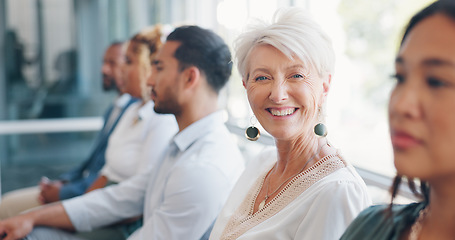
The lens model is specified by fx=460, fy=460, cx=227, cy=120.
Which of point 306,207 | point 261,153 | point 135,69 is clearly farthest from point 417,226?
point 135,69

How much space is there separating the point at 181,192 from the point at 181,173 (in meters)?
0.07

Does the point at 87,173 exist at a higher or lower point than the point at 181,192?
lower

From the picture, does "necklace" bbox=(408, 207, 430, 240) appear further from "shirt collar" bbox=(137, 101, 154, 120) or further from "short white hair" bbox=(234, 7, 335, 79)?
"shirt collar" bbox=(137, 101, 154, 120)

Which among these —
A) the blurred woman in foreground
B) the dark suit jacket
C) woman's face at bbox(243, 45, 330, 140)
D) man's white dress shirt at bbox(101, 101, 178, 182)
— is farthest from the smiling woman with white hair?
the dark suit jacket

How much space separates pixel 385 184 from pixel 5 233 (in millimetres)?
A: 1741

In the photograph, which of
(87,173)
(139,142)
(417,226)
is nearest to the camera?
(417,226)

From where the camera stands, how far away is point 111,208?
2189 millimetres

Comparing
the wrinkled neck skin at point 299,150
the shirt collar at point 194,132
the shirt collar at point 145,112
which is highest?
the wrinkled neck skin at point 299,150

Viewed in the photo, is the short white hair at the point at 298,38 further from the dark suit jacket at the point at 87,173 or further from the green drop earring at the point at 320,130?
the dark suit jacket at the point at 87,173

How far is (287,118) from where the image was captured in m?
1.38

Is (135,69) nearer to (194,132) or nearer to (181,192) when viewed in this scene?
(194,132)

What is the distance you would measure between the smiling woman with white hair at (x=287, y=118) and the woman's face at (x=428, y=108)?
18.8 inches

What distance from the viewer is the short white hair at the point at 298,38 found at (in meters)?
1.34

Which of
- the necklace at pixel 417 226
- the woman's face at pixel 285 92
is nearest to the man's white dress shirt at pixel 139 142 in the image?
the woman's face at pixel 285 92
